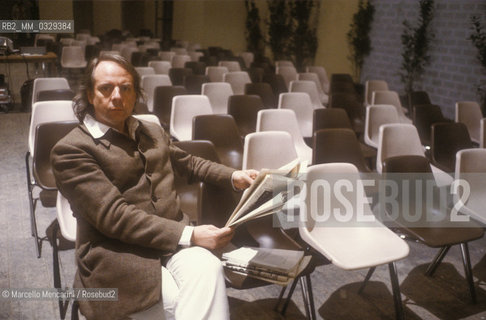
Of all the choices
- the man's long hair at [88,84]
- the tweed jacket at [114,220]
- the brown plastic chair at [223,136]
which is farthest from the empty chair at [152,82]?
the tweed jacket at [114,220]

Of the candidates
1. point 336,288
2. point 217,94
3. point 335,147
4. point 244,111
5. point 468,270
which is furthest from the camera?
point 217,94

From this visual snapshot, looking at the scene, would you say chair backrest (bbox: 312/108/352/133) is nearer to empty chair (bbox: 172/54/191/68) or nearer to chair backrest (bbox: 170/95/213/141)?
chair backrest (bbox: 170/95/213/141)

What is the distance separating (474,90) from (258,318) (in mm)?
6121

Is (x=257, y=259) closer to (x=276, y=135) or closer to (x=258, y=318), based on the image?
(x=258, y=318)

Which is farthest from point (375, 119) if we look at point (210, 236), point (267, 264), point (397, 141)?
point (210, 236)

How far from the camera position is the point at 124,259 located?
72.3 inches

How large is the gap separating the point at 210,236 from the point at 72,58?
31.5 feet

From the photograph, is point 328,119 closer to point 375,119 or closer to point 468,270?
point 375,119

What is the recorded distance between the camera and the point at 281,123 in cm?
431

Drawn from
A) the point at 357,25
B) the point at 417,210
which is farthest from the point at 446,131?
the point at 357,25

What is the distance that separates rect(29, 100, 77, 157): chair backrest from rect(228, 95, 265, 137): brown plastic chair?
180 cm

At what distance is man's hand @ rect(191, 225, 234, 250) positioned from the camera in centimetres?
186

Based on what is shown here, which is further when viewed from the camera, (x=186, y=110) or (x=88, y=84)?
(x=186, y=110)

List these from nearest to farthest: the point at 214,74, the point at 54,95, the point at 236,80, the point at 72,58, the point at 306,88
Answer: the point at 54,95 → the point at 306,88 → the point at 236,80 → the point at 214,74 → the point at 72,58
